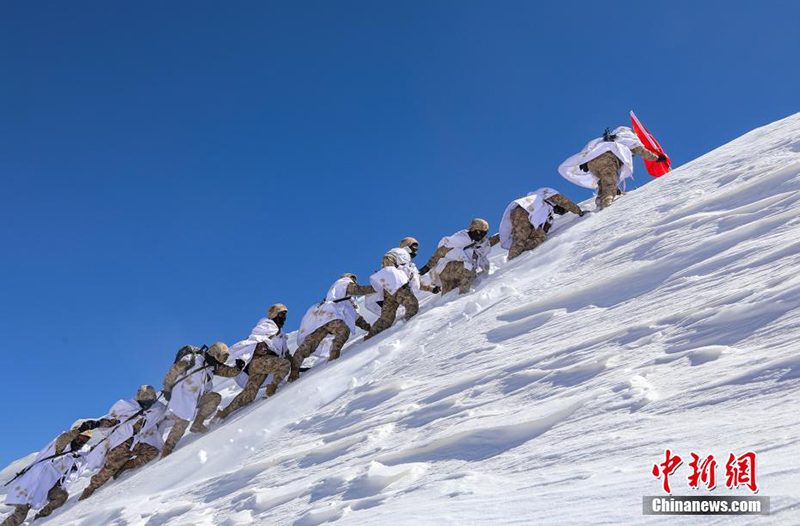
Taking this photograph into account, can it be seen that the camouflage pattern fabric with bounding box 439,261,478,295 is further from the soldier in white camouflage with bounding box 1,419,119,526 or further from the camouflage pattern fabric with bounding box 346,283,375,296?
the soldier in white camouflage with bounding box 1,419,119,526

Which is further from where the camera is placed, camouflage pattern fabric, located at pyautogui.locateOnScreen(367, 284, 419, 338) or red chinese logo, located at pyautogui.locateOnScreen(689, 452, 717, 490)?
camouflage pattern fabric, located at pyautogui.locateOnScreen(367, 284, 419, 338)

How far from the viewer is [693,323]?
12.5 ft

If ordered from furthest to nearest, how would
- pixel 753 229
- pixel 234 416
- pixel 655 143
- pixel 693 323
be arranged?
pixel 655 143, pixel 234 416, pixel 753 229, pixel 693 323

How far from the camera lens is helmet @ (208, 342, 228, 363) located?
7.70m

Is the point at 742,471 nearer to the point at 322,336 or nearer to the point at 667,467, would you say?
the point at 667,467

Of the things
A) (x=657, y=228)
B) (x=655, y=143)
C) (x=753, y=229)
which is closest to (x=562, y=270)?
(x=657, y=228)

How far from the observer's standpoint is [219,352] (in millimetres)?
7715

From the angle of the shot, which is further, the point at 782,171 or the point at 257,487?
the point at 782,171

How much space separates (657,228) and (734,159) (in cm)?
192

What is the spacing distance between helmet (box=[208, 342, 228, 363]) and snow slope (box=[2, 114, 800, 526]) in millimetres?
854

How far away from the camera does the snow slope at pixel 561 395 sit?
8.58ft

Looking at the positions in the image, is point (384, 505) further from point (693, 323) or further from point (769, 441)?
point (693, 323)

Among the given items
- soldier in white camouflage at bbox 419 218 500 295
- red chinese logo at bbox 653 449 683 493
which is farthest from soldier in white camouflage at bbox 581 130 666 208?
red chinese logo at bbox 653 449 683 493

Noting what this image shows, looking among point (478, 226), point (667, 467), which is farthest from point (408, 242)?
point (667, 467)
